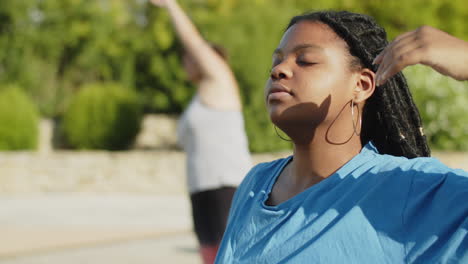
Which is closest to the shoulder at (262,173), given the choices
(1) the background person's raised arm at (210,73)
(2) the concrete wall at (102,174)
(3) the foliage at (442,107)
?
(1) the background person's raised arm at (210,73)

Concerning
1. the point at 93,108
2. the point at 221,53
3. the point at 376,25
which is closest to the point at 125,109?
the point at 93,108

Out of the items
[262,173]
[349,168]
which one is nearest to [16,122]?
[262,173]

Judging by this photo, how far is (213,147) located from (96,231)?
20.3 ft

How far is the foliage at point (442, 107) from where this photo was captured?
60.0ft

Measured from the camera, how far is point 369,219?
1665mm

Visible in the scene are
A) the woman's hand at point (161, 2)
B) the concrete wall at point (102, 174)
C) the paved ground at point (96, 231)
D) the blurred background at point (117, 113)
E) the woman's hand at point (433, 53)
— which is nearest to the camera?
the woman's hand at point (433, 53)

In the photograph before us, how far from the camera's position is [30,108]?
2245cm

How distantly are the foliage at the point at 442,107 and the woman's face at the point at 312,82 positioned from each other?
55.1ft

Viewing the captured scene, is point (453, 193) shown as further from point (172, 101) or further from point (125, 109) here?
point (172, 101)

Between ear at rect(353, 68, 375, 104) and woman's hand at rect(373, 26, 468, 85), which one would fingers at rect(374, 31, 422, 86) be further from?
ear at rect(353, 68, 375, 104)

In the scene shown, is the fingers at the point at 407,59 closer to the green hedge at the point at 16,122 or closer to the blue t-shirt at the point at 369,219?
the blue t-shirt at the point at 369,219

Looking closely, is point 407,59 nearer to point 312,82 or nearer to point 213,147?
point 312,82

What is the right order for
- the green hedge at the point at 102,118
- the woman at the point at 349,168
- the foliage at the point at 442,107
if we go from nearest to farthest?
1. the woman at the point at 349,168
2. the foliage at the point at 442,107
3. the green hedge at the point at 102,118

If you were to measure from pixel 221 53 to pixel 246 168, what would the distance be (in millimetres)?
782
